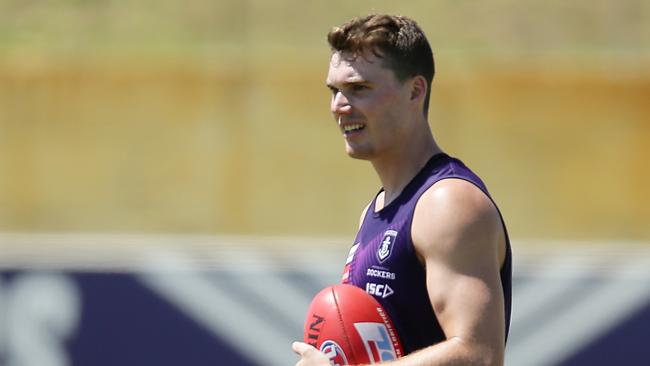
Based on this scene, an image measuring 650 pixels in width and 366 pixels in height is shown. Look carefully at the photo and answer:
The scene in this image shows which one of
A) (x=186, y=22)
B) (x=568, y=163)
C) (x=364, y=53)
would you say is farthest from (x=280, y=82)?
(x=364, y=53)

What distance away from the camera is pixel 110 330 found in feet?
21.3

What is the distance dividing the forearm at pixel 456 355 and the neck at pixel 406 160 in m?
0.53

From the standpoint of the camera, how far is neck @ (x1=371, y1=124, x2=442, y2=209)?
320 centimetres

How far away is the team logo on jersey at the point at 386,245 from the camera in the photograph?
3.05 metres

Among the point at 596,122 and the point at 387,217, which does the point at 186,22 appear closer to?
the point at 596,122

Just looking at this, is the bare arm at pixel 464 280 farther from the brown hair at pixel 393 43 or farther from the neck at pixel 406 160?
the brown hair at pixel 393 43

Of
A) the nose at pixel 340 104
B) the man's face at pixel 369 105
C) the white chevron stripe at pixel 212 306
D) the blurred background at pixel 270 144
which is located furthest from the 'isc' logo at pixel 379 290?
the blurred background at pixel 270 144

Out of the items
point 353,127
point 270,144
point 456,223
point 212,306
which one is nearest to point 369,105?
point 353,127

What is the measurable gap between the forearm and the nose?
0.72 meters

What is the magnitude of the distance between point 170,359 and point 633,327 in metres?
2.49

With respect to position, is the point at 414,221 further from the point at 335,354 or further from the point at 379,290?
the point at 335,354

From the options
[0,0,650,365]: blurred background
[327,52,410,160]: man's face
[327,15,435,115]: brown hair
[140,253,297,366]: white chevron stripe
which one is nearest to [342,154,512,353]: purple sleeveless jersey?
[327,52,410,160]: man's face

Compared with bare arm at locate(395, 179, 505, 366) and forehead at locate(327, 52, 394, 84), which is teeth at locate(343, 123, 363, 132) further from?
bare arm at locate(395, 179, 505, 366)

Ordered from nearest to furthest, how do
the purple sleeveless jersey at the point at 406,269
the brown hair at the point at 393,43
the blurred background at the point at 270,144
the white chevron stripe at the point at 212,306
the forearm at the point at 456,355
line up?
the forearm at the point at 456,355 < the purple sleeveless jersey at the point at 406,269 < the brown hair at the point at 393,43 < the white chevron stripe at the point at 212,306 < the blurred background at the point at 270,144
